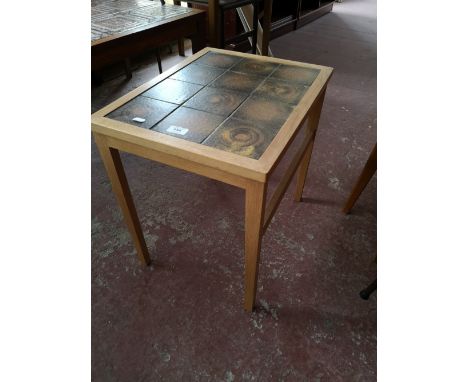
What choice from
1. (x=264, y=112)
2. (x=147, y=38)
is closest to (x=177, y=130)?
(x=264, y=112)

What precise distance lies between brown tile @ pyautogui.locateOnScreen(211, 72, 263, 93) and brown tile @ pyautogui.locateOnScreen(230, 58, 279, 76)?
0.12 feet

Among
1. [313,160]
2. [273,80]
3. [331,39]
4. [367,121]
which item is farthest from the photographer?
[331,39]

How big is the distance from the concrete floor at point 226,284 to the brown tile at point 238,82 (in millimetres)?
700

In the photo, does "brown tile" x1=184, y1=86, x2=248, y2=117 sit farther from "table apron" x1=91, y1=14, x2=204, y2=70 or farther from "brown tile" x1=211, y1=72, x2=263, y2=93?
"table apron" x1=91, y1=14, x2=204, y2=70

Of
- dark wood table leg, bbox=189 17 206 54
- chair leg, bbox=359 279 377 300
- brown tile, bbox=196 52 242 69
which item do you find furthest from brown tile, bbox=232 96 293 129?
dark wood table leg, bbox=189 17 206 54

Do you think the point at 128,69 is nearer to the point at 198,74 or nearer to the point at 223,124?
the point at 198,74

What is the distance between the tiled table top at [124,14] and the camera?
1.55m

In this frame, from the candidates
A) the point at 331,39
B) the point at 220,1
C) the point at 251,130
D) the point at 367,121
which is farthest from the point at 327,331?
the point at 331,39

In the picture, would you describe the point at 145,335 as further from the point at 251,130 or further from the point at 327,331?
the point at 251,130

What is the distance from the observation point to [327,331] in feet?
3.59

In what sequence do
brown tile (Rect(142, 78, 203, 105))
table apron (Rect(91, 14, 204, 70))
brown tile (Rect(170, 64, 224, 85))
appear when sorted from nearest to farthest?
brown tile (Rect(142, 78, 203, 105)) → brown tile (Rect(170, 64, 224, 85)) → table apron (Rect(91, 14, 204, 70))

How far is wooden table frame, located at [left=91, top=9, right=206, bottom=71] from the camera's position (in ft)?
4.65

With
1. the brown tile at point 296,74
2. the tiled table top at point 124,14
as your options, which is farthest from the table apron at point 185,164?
the tiled table top at point 124,14

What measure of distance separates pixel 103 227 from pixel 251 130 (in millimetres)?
1007
